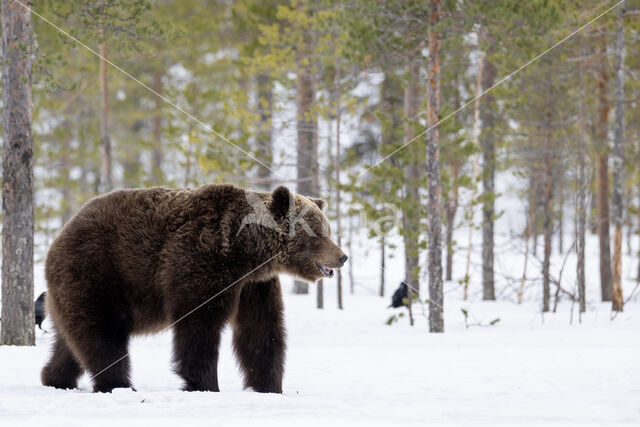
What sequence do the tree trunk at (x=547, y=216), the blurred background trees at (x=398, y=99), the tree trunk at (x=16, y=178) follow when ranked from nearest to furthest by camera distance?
the tree trunk at (x=16, y=178) < the blurred background trees at (x=398, y=99) < the tree trunk at (x=547, y=216)

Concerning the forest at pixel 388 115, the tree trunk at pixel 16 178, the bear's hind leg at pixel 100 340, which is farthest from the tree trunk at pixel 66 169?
the bear's hind leg at pixel 100 340

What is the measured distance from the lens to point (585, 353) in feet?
29.3

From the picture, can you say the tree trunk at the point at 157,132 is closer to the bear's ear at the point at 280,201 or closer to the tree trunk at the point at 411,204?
the tree trunk at the point at 411,204

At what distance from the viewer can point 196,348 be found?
497cm

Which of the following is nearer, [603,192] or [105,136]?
[603,192]

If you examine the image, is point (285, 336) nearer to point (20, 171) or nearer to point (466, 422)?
point (466, 422)

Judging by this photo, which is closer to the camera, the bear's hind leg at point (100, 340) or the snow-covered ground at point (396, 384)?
the snow-covered ground at point (396, 384)

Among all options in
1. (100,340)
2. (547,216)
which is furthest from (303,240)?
(547,216)

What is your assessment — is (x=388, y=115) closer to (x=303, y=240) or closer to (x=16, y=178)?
(x=16, y=178)

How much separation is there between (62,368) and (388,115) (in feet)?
40.0

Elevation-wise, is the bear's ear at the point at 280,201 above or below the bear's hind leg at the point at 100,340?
above

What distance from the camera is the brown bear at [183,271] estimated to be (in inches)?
197

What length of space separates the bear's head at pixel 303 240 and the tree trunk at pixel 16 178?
4865mm

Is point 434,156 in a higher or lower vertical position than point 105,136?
lower
